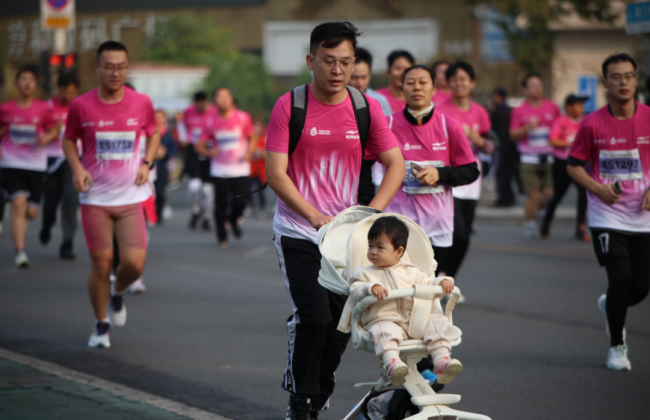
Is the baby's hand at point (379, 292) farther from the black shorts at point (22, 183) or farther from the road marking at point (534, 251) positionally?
the road marking at point (534, 251)

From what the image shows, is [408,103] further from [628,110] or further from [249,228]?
[249,228]

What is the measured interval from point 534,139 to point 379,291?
427 inches

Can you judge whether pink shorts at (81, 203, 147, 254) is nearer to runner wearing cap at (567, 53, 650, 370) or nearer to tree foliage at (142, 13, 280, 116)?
runner wearing cap at (567, 53, 650, 370)

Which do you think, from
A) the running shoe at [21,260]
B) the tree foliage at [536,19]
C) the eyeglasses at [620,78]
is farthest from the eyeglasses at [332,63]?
the tree foliage at [536,19]

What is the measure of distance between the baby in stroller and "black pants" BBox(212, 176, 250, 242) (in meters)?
9.55

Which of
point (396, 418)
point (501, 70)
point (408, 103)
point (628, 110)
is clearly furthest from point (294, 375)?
point (501, 70)

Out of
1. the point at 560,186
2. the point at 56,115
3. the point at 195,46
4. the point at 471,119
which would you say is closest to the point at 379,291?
the point at 471,119

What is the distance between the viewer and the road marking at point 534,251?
1266cm

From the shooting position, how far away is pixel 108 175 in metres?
7.21

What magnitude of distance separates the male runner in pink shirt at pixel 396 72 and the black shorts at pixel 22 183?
5.44 meters

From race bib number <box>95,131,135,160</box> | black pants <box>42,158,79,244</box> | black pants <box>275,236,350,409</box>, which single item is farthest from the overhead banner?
black pants <box>275,236,350,409</box>

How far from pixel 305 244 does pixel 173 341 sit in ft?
9.67

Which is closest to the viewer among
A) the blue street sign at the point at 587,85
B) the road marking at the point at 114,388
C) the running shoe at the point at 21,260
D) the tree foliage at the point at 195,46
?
the road marking at the point at 114,388

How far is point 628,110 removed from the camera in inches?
257
